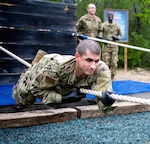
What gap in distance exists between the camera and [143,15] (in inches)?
460

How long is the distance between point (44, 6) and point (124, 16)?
483 centimetres

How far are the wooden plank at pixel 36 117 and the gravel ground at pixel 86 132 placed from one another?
0.24 feet

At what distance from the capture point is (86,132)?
3.55 m

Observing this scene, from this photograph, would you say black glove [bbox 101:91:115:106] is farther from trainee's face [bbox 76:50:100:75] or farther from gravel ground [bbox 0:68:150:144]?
gravel ground [bbox 0:68:150:144]

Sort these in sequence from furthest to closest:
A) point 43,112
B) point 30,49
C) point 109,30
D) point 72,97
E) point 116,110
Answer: point 109,30 < point 30,49 < point 116,110 < point 43,112 < point 72,97

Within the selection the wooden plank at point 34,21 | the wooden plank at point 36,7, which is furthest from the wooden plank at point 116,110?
the wooden plank at point 36,7

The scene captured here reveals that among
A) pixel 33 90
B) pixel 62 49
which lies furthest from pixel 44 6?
pixel 33 90

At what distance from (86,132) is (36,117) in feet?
1.94

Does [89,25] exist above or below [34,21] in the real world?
below

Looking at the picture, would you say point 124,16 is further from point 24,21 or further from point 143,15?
point 24,21

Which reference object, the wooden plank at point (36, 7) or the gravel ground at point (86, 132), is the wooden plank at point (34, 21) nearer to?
the wooden plank at point (36, 7)

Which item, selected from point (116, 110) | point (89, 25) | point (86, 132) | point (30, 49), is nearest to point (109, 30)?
point (89, 25)

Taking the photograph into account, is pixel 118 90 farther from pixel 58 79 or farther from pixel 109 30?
pixel 109 30

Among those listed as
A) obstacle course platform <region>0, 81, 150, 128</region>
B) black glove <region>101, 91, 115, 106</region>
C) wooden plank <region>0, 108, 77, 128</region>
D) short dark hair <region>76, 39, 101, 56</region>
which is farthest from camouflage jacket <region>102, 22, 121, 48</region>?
black glove <region>101, 91, 115, 106</region>
